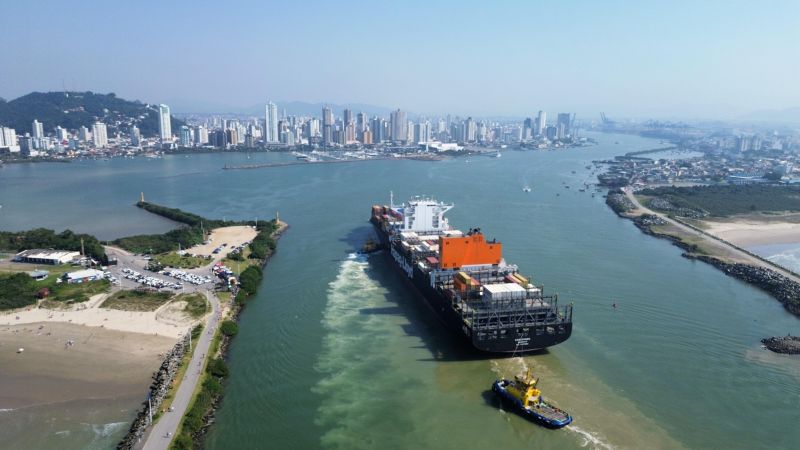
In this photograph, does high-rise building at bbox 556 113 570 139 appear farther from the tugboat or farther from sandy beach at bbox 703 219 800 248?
the tugboat

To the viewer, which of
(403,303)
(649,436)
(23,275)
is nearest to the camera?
(649,436)

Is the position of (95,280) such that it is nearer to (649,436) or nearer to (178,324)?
(178,324)

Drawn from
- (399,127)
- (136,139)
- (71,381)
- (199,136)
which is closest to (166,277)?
(71,381)

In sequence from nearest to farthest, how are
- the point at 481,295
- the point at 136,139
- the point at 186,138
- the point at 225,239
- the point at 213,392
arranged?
the point at 213,392
the point at 481,295
the point at 225,239
the point at 136,139
the point at 186,138

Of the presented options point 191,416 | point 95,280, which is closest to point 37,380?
point 191,416

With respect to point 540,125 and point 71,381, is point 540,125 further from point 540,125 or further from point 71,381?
point 71,381
